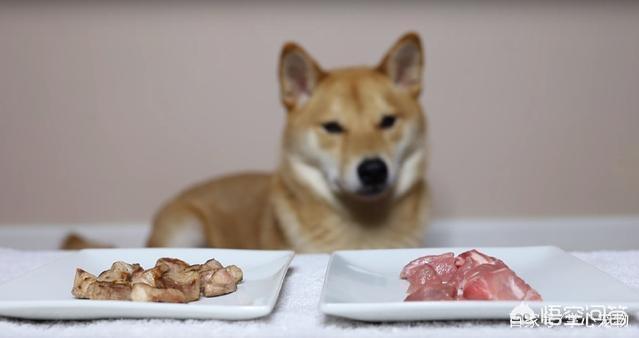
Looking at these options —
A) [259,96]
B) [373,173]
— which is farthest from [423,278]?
[259,96]

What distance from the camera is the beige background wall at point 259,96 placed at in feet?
7.11

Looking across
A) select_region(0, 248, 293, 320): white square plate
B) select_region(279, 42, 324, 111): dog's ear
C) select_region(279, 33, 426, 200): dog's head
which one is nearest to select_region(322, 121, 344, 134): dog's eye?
select_region(279, 33, 426, 200): dog's head

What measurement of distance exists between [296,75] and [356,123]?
0.66 feet

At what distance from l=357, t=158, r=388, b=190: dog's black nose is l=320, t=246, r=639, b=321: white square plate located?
21.1 inches

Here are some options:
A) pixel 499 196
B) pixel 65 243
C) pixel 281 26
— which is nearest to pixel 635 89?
pixel 499 196

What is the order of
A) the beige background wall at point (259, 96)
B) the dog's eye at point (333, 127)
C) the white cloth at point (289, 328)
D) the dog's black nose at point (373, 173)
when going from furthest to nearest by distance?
the beige background wall at point (259, 96)
the dog's eye at point (333, 127)
the dog's black nose at point (373, 173)
the white cloth at point (289, 328)

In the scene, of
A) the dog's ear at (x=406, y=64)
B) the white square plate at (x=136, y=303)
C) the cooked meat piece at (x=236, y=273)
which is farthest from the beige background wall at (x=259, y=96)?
the cooked meat piece at (x=236, y=273)

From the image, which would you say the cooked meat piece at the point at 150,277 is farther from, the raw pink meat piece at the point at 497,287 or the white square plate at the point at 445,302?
the raw pink meat piece at the point at 497,287

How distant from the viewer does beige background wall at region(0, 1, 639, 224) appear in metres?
2.17

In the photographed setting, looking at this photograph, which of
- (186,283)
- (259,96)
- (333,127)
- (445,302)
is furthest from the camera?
(259,96)

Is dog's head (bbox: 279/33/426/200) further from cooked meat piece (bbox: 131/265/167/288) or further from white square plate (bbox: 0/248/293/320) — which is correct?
cooked meat piece (bbox: 131/265/167/288)

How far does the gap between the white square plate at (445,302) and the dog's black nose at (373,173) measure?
1.75 feet

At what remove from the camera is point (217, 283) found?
0.69 metres

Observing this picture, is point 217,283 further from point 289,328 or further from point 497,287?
point 497,287
